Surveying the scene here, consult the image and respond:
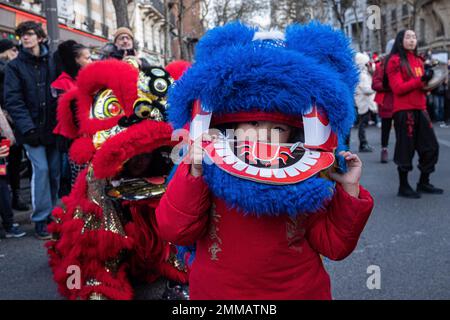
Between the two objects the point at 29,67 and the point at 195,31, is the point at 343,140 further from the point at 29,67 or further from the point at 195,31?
the point at 195,31

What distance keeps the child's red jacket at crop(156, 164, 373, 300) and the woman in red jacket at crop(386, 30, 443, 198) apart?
3858 millimetres

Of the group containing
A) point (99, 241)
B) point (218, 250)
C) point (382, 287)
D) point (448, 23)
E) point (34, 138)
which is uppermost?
point (448, 23)

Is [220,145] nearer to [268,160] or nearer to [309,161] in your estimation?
[268,160]

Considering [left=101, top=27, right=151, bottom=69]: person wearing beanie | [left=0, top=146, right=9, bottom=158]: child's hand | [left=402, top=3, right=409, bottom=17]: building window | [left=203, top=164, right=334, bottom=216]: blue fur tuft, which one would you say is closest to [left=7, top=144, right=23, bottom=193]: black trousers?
[left=0, top=146, right=9, bottom=158]: child's hand

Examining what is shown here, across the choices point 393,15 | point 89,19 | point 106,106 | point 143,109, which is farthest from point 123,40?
point 393,15

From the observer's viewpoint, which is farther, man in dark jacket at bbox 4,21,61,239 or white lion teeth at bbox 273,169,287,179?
man in dark jacket at bbox 4,21,61,239

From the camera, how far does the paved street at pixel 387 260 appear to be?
10.5ft

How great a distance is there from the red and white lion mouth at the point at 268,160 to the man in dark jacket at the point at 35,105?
10.2ft

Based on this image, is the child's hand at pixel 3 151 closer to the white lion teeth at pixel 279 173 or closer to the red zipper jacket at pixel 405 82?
the white lion teeth at pixel 279 173

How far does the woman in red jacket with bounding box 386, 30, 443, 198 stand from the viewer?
17.0ft

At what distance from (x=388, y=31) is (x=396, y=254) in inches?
1507

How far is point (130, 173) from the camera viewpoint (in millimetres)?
3018

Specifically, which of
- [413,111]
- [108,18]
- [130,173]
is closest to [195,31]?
[108,18]

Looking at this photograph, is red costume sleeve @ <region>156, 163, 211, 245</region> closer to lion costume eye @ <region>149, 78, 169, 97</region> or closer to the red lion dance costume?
the red lion dance costume
